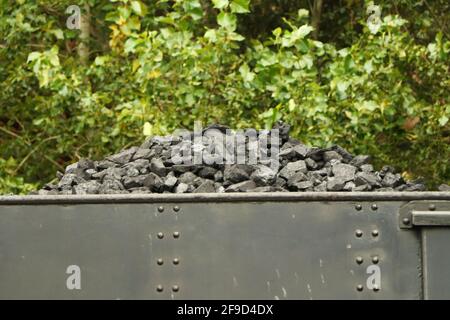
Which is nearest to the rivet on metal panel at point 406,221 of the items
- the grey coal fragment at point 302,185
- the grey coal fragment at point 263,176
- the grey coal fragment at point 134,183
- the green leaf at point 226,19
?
the grey coal fragment at point 302,185

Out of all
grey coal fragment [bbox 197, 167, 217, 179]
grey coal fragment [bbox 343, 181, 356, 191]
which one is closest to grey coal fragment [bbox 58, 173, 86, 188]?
grey coal fragment [bbox 197, 167, 217, 179]

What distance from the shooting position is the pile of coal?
12.5 ft

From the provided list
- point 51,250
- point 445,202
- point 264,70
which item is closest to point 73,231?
point 51,250

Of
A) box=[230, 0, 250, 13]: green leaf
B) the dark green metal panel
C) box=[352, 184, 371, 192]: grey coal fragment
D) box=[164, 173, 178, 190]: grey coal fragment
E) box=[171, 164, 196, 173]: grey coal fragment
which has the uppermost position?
box=[230, 0, 250, 13]: green leaf

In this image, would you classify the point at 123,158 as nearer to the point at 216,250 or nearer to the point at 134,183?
the point at 134,183

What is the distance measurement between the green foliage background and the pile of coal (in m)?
2.14

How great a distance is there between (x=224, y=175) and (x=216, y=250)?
2.69 ft

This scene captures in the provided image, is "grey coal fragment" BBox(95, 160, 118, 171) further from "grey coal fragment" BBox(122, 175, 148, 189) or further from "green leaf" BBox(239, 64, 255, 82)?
"green leaf" BBox(239, 64, 255, 82)

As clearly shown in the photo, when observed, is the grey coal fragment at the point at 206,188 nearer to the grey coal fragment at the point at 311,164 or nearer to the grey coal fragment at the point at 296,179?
the grey coal fragment at the point at 296,179

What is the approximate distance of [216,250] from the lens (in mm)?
3127

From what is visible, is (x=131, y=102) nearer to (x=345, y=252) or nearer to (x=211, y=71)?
(x=211, y=71)

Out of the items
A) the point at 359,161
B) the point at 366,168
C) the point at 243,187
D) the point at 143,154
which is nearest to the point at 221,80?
the point at 143,154

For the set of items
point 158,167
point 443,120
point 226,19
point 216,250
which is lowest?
point 216,250

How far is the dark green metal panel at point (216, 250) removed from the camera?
3066 millimetres
